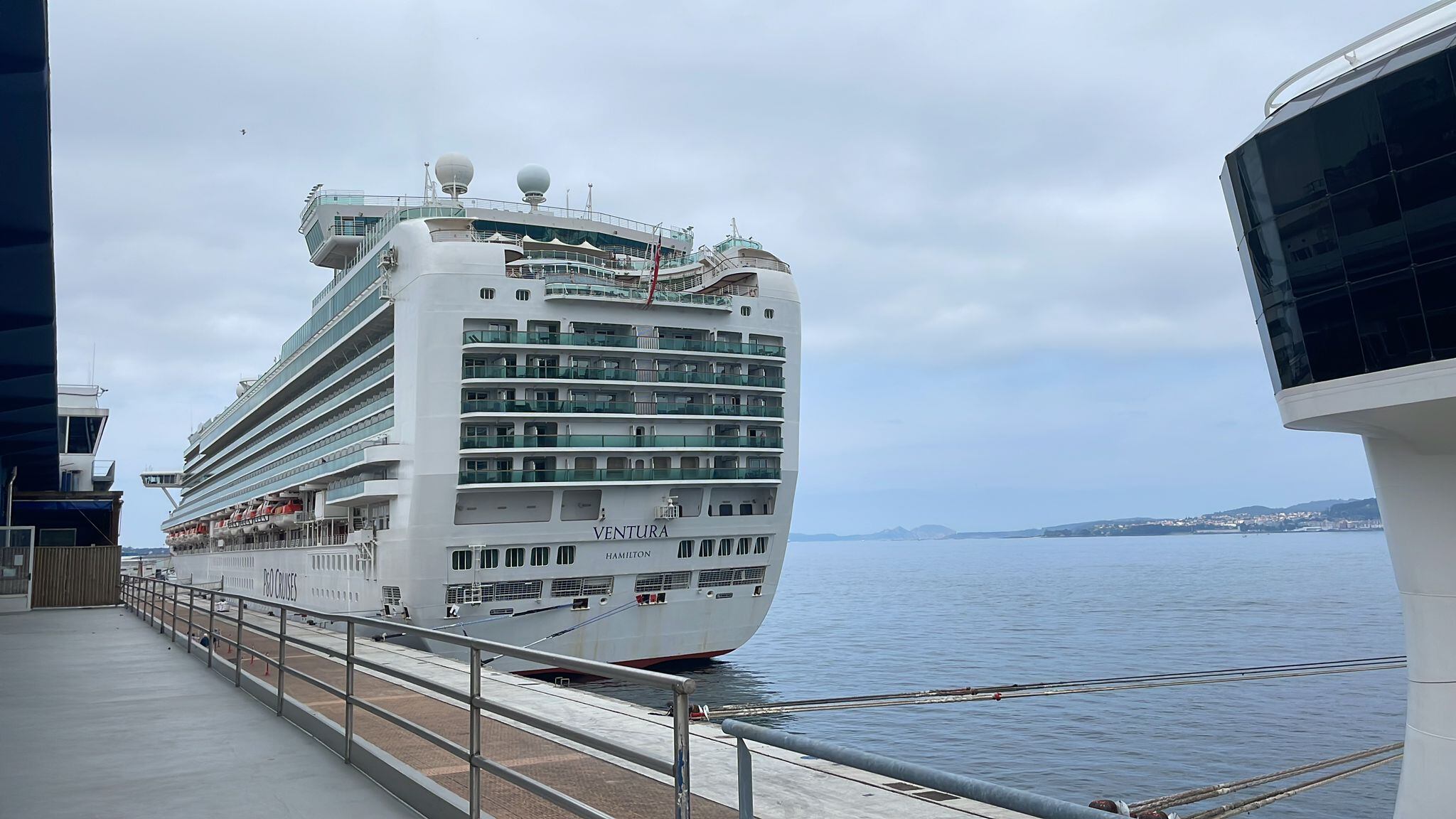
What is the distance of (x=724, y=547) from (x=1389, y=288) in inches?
846

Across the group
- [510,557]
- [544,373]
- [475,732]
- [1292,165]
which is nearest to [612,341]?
[544,373]

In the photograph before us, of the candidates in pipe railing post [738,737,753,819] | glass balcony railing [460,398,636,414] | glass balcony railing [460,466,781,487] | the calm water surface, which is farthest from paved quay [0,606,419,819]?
glass balcony railing [460,398,636,414]

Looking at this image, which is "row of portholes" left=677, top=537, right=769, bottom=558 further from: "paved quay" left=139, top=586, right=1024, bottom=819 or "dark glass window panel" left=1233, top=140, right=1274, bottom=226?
"paved quay" left=139, top=586, right=1024, bottom=819

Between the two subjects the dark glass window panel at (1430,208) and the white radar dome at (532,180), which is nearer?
the dark glass window panel at (1430,208)

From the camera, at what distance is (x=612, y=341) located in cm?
3102

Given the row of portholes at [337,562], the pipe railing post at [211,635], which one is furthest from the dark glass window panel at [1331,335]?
the row of portholes at [337,562]

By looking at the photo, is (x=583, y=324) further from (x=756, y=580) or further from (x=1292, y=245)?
(x=1292, y=245)

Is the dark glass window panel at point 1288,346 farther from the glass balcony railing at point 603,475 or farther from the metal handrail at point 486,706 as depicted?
the glass balcony railing at point 603,475

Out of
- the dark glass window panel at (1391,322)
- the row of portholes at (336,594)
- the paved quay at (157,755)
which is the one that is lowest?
the paved quay at (157,755)

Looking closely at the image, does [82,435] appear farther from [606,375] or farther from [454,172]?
[606,375]

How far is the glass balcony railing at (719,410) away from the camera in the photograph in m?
31.8

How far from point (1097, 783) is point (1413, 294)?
Answer: 50.7 feet

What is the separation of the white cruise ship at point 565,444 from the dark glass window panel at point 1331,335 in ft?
63.1

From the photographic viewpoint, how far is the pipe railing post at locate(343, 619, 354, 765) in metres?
7.63
